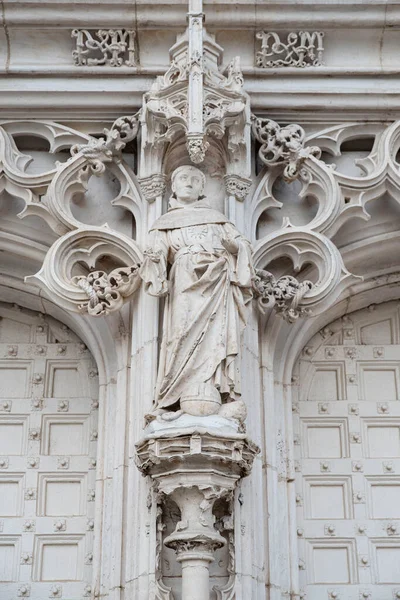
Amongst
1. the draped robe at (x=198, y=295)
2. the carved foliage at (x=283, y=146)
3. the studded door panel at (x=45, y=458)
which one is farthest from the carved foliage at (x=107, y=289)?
the carved foliage at (x=283, y=146)

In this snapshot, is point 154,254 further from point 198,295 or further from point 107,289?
point 107,289

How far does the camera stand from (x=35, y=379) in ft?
32.1

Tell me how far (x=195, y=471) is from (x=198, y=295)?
3.93 feet

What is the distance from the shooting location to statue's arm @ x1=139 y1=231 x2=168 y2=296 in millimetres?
8438

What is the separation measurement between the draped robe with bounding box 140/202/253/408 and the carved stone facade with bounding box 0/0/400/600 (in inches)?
0.7

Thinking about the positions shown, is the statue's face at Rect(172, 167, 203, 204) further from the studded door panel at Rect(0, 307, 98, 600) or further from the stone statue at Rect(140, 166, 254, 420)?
the studded door panel at Rect(0, 307, 98, 600)

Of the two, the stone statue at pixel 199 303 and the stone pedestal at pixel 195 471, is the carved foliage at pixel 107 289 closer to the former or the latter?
the stone statue at pixel 199 303

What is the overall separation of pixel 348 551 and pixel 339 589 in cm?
29

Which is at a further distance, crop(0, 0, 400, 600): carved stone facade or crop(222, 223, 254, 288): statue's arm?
crop(0, 0, 400, 600): carved stone facade

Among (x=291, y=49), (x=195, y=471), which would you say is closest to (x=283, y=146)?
(x=291, y=49)

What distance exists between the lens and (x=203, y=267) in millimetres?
8453

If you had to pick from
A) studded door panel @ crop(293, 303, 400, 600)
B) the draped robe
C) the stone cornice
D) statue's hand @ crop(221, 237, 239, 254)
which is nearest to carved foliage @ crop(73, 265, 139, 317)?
the draped robe

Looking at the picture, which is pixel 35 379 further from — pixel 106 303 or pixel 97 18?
pixel 97 18

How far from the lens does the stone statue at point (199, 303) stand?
8141mm
